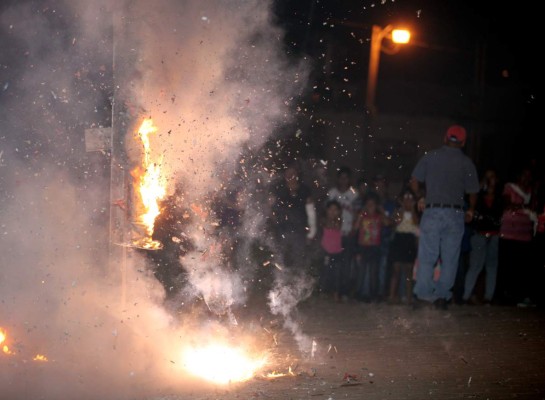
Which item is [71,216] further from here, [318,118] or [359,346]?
[318,118]

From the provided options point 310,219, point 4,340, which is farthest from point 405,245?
point 4,340

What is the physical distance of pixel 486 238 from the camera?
9516 mm

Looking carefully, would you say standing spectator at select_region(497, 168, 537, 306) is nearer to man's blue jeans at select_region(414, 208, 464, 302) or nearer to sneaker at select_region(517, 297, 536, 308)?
sneaker at select_region(517, 297, 536, 308)

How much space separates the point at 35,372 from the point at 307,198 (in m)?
4.91

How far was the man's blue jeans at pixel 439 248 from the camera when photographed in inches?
302

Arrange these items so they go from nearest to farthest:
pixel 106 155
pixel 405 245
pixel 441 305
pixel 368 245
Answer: pixel 106 155 → pixel 441 305 → pixel 405 245 → pixel 368 245

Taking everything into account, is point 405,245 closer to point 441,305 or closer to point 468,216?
point 441,305

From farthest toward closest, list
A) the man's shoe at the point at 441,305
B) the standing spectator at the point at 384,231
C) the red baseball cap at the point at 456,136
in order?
1. the standing spectator at the point at 384,231
2. the man's shoe at the point at 441,305
3. the red baseball cap at the point at 456,136

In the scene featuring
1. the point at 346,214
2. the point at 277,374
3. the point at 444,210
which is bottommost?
the point at 277,374

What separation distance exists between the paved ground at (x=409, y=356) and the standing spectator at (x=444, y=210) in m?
0.61

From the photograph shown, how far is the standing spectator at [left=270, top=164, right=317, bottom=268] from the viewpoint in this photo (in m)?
9.13

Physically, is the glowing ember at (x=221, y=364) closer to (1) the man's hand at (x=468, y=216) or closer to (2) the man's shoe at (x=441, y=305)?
(1) the man's hand at (x=468, y=216)

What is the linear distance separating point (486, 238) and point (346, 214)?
2.01 meters

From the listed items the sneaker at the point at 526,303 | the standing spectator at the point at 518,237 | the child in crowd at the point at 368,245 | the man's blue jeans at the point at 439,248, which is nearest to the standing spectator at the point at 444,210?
the man's blue jeans at the point at 439,248
